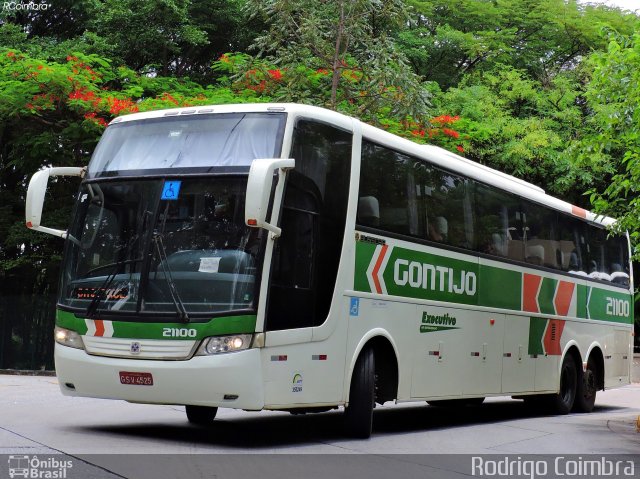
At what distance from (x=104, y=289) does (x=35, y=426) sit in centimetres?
186

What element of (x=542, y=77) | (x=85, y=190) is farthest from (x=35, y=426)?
(x=542, y=77)

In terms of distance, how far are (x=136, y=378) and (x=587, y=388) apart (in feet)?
37.0

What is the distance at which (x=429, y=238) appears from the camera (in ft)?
43.1

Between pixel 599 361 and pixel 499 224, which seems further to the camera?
pixel 599 361

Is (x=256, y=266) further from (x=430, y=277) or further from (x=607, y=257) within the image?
(x=607, y=257)

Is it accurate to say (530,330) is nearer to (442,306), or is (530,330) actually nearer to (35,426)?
(442,306)

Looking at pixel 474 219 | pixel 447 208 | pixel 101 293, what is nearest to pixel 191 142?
pixel 101 293

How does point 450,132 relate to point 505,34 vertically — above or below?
below

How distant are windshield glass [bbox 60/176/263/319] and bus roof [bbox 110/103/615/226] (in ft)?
3.11

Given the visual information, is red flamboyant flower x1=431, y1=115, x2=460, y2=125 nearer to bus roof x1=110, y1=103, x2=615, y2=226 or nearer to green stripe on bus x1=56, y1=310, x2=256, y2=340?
bus roof x1=110, y1=103, x2=615, y2=226

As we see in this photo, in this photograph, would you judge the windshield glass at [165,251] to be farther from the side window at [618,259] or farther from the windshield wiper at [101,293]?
the side window at [618,259]

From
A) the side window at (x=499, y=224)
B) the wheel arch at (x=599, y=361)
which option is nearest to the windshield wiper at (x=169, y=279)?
the side window at (x=499, y=224)

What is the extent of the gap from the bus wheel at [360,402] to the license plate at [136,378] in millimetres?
2467

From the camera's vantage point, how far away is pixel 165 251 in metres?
10.1
